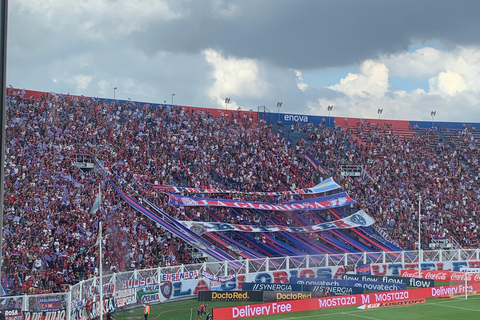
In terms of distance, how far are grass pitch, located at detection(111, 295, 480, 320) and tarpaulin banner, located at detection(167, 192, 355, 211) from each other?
8708mm

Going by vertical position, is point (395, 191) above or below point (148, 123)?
below

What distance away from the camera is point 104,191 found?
1304 inches

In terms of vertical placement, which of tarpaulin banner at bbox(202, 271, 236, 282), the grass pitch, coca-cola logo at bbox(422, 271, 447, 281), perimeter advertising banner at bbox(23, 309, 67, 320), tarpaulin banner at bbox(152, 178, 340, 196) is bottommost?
the grass pitch

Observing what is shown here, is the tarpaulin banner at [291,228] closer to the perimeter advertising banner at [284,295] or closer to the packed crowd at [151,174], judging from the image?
the packed crowd at [151,174]

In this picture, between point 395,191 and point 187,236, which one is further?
point 395,191

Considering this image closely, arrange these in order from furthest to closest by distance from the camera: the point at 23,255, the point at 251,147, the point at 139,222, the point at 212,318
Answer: the point at 251,147
the point at 139,222
the point at 23,255
the point at 212,318

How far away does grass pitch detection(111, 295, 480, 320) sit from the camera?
26.4 metres

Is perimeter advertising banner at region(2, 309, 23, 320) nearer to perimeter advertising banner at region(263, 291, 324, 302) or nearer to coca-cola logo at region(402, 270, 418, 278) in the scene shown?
perimeter advertising banner at region(263, 291, 324, 302)

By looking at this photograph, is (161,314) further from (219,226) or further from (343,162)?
(343,162)

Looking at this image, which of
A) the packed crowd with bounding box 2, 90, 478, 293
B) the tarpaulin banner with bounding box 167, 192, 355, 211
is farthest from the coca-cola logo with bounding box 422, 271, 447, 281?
the tarpaulin banner with bounding box 167, 192, 355, 211

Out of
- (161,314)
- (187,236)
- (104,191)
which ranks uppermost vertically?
(104,191)

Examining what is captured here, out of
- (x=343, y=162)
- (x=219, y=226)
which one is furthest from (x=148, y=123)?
(x=343, y=162)

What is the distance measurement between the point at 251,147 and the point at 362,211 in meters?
9.94

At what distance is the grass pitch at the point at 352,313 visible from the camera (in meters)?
26.4
